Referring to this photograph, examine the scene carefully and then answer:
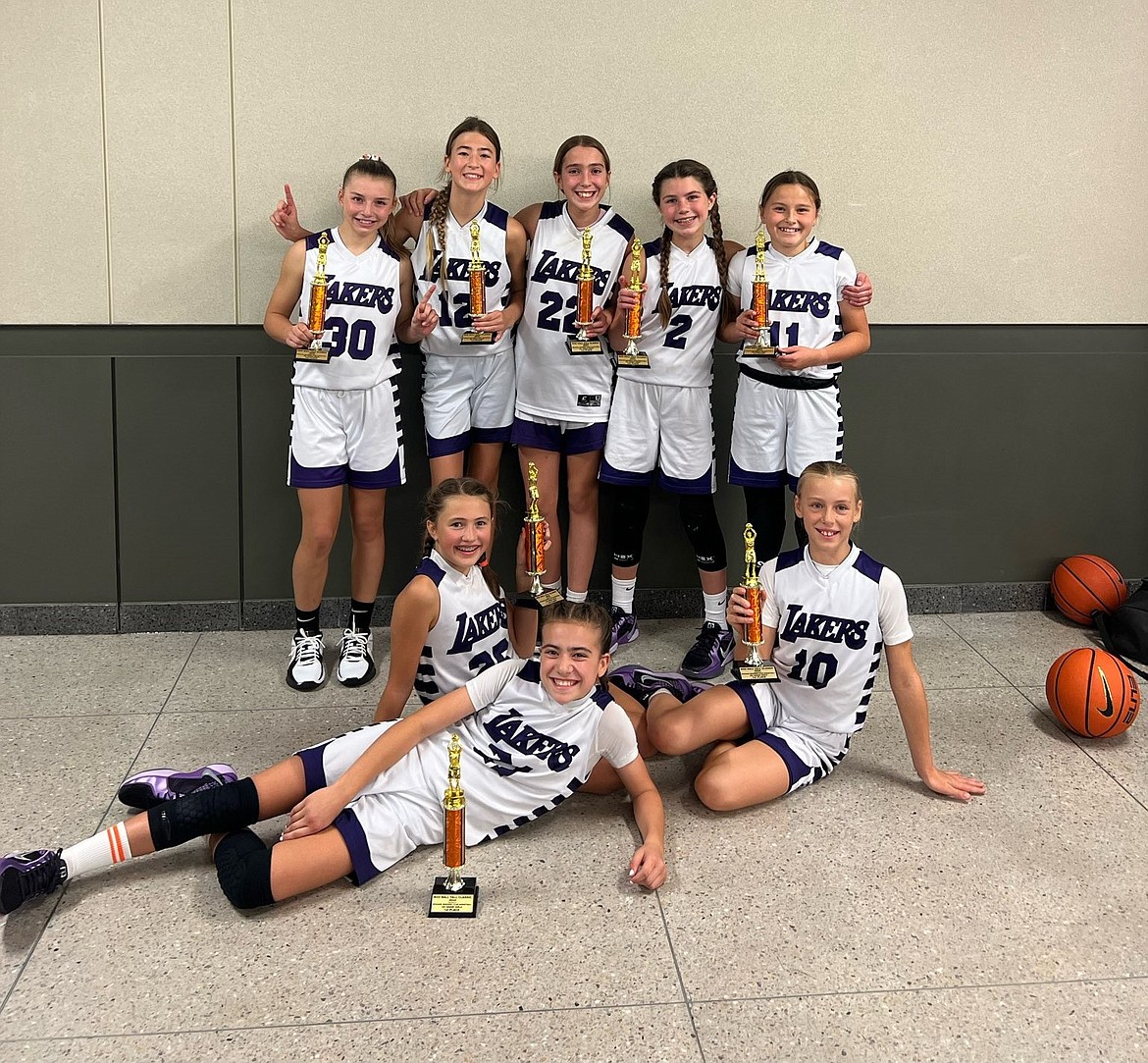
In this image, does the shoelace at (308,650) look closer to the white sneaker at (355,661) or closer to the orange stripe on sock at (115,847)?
the white sneaker at (355,661)

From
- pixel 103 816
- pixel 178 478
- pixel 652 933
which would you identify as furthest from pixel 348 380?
pixel 652 933

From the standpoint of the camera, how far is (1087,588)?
181 inches

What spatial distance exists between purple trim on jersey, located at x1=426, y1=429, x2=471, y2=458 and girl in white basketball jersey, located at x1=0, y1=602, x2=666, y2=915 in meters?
1.27

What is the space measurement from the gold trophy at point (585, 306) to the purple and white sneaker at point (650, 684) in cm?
104

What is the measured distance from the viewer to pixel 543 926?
274 centimetres

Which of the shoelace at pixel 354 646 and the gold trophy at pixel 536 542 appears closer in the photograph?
the gold trophy at pixel 536 542

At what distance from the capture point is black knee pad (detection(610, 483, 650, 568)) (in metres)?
4.26

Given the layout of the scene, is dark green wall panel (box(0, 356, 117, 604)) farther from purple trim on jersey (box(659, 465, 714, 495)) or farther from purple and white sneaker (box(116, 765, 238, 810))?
purple trim on jersey (box(659, 465, 714, 495))

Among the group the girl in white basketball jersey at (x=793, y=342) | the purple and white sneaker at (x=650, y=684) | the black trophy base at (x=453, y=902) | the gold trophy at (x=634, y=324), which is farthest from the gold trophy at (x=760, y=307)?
the black trophy base at (x=453, y=902)

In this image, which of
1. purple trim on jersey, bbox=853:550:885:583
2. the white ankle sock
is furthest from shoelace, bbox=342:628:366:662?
purple trim on jersey, bbox=853:550:885:583

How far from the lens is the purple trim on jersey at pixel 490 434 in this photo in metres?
4.19

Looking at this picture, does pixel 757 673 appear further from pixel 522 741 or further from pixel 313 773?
pixel 313 773

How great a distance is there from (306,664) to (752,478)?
5.25 ft

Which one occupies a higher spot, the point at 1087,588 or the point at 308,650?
the point at 1087,588
